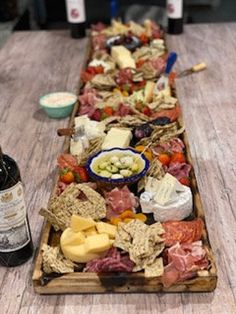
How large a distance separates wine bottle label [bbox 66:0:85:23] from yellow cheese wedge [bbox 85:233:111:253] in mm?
1413

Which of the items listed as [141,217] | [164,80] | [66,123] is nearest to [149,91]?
[164,80]

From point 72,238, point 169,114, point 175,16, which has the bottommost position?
point 175,16

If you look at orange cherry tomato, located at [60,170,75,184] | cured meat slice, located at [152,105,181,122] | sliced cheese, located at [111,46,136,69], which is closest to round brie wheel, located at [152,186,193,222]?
orange cherry tomato, located at [60,170,75,184]

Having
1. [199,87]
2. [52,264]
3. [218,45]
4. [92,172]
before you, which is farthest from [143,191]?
[218,45]

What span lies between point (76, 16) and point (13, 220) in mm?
1440

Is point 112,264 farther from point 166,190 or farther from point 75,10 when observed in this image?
point 75,10

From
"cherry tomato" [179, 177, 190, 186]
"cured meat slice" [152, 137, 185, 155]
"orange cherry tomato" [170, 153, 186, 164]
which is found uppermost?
"cherry tomato" [179, 177, 190, 186]

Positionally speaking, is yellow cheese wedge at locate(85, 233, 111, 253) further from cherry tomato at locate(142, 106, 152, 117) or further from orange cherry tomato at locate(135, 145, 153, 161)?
cherry tomato at locate(142, 106, 152, 117)

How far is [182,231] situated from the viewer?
2.91ft

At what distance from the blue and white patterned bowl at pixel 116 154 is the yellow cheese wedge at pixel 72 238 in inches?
6.8

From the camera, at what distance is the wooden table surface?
32.5 inches

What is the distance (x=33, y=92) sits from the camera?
1677 millimetres

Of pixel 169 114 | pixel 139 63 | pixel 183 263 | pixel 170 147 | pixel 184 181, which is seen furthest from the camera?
pixel 139 63

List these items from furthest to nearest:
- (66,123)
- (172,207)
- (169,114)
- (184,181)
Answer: (66,123)
(169,114)
(184,181)
(172,207)
